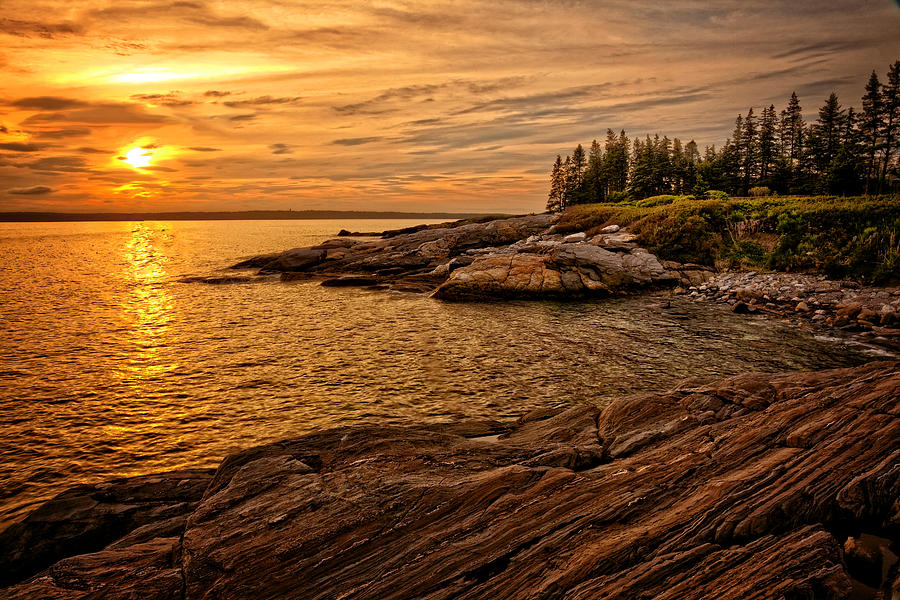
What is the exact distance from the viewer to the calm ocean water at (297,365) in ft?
41.2

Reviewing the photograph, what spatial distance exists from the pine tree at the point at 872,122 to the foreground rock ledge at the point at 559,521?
3456 inches

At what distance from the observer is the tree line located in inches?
2682

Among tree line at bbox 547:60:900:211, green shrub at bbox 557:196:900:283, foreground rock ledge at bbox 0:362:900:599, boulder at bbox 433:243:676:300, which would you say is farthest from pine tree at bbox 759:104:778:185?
foreground rock ledge at bbox 0:362:900:599

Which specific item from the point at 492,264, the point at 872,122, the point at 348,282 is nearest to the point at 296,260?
the point at 348,282

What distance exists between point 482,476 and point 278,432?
771 centimetres

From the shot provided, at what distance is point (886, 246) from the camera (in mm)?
27031

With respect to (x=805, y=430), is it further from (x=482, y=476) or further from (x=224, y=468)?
(x=224, y=468)

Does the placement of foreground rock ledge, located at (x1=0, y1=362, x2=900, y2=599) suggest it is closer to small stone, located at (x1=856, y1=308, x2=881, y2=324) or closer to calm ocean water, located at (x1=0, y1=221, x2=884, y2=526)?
calm ocean water, located at (x1=0, y1=221, x2=884, y2=526)

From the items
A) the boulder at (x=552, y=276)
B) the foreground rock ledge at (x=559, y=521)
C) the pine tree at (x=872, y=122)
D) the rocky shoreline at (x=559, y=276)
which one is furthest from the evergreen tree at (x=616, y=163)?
the foreground rock ledge at (x=559, y=521)

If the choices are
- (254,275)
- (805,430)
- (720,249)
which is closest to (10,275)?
(254,275)

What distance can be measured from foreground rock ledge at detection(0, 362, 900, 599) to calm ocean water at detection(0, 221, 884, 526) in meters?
5.19

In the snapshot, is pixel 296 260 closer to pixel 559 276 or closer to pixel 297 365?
pixel 559 276

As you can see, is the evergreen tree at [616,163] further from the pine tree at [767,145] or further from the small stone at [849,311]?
the small stone at [849,311]

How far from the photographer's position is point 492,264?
34031 mm
